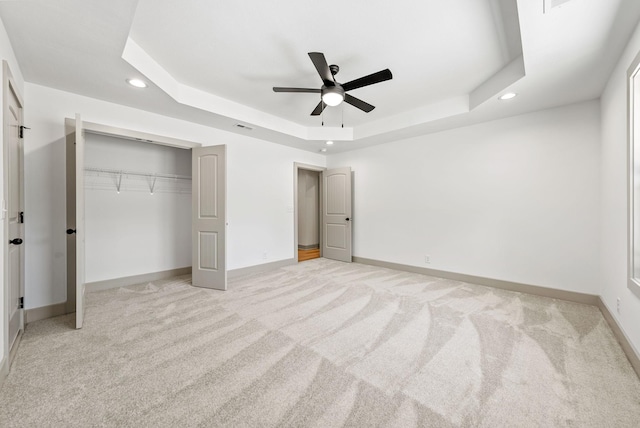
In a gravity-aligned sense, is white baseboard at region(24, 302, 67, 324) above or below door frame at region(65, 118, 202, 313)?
below

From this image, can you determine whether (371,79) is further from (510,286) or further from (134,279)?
(134,279)

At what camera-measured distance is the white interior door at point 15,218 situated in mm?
2037

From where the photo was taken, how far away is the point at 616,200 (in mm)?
2393

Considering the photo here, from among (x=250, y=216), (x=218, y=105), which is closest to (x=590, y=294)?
(x=250, y=216)

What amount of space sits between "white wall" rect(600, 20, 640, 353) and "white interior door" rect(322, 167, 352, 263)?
363 cm

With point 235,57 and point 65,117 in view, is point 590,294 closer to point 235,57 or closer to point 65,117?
point 235,57

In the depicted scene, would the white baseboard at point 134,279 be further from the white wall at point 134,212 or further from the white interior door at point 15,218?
the white interior door at point 15,218

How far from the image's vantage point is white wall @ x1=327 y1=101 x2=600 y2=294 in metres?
3.11

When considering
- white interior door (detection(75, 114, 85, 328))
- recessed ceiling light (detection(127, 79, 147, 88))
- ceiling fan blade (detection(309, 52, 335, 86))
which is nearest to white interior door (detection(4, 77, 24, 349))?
white interior door (detection(75, 114, 85, 328))

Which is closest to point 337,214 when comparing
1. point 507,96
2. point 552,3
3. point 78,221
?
point 507,96

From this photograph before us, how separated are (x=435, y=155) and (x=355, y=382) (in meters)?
3.80

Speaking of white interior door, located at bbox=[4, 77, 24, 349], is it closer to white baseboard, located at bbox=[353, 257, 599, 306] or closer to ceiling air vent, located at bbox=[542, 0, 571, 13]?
ceiling air vent, located at bbox=[542, 0, 571, 13]

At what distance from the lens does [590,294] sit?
3.04m

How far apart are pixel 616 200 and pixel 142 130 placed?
544 cm
